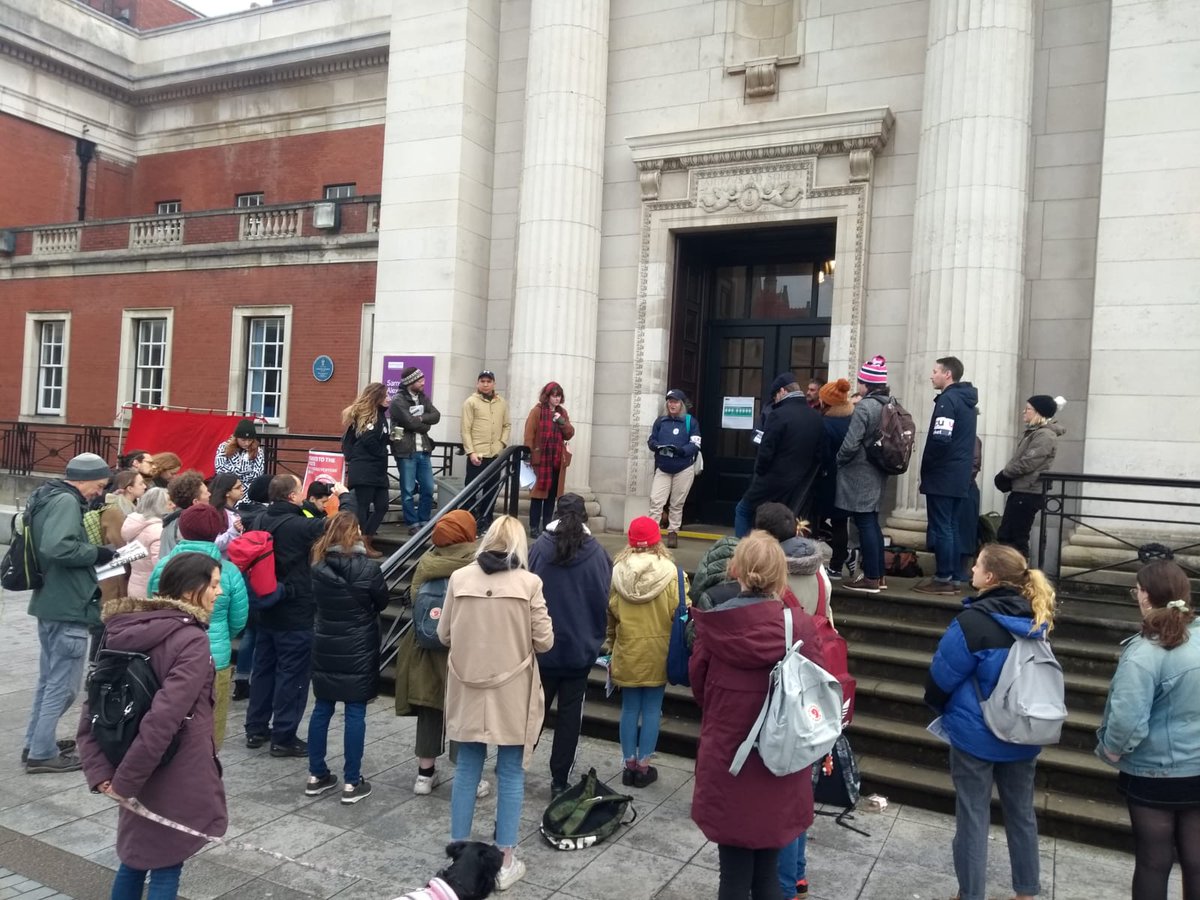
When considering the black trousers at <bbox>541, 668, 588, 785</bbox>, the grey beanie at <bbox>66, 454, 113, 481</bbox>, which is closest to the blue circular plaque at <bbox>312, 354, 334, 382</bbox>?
the grey beanie at <bbox>66, 454, 113, 481</bbox>

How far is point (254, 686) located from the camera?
21.6ft

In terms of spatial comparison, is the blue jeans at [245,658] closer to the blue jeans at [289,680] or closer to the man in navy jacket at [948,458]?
the blue jeans at [289,680]

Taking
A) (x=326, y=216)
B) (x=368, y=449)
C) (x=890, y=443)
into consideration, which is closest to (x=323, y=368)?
(x=326, y=216)

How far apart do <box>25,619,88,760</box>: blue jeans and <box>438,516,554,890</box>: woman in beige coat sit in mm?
2907

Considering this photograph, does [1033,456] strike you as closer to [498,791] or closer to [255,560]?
[498,791]

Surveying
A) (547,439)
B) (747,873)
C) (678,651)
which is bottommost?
(747,873)

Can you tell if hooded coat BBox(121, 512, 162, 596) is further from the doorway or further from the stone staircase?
the doorway

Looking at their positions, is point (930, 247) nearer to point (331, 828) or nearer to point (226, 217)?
point (331, 828)

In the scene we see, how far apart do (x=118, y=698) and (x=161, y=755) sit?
0.27 meters

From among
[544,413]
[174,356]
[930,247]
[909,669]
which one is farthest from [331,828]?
[174,356]

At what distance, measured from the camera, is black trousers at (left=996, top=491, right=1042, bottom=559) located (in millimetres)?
7430

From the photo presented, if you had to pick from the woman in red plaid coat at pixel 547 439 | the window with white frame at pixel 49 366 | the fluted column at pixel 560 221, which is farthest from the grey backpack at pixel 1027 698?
the window with white frame at pixel 49 366

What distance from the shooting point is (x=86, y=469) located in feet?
19.9

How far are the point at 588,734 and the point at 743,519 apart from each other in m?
2.48
